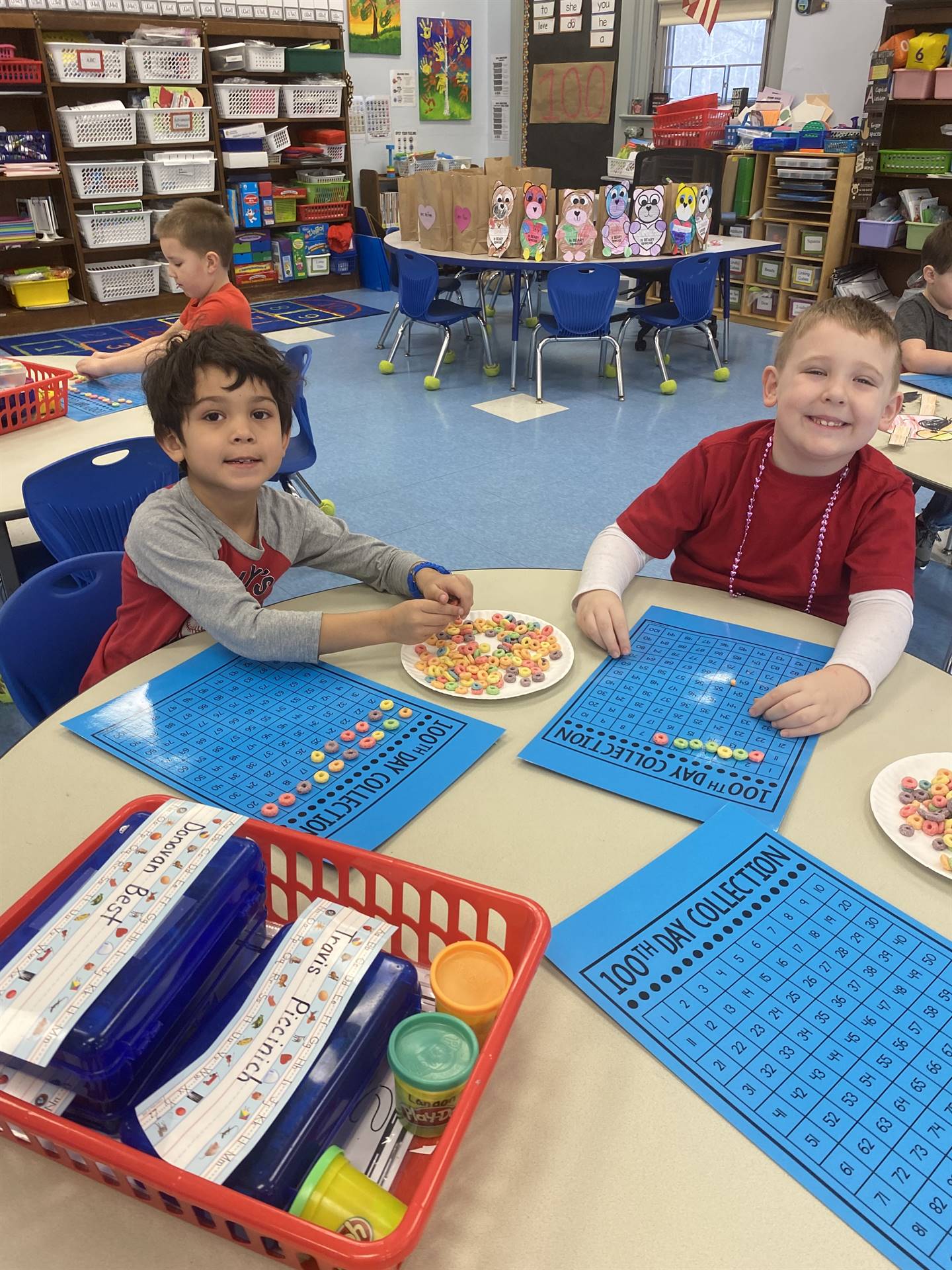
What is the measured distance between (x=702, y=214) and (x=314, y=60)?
336 centimetres

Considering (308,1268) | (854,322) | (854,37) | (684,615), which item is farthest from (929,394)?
(854,37)

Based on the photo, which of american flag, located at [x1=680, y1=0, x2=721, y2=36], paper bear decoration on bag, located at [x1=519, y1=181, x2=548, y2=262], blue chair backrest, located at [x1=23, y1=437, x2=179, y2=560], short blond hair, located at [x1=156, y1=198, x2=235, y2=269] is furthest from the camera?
american flag, located at [x1=680, y1=0, x2=721, y2=36]

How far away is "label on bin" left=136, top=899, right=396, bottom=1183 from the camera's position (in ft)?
1.68

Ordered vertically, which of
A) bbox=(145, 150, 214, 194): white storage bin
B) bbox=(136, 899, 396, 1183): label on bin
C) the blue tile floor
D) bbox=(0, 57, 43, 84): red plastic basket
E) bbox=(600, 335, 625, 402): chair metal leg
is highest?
bbox=(0, 57, 43, 84): red plastic basket

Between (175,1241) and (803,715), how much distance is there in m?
0.75

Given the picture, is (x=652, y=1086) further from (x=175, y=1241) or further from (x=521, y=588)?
(x=521, y=588)

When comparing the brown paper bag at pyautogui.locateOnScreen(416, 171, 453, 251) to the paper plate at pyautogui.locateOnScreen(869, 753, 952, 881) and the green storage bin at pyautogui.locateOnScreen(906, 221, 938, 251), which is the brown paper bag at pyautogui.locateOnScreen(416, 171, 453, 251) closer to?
the green storage bin at pyautogui.locateOnScreen(906, 221, 938, 251)

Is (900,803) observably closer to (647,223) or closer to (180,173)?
(647,223)

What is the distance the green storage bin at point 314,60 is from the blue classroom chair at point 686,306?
3.26 metres

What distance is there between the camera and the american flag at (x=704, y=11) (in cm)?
610

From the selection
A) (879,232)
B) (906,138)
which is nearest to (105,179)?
(879,232)

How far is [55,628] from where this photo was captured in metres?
1.34

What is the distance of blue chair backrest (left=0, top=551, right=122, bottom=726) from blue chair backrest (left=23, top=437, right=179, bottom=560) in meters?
0.31

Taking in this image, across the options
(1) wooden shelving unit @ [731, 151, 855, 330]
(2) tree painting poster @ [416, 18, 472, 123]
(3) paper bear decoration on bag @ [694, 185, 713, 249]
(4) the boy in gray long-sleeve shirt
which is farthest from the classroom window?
(4) the boy in gray long-sleeve shirt
